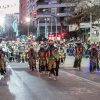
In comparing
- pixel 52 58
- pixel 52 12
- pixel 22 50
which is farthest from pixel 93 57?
pixel 52 12

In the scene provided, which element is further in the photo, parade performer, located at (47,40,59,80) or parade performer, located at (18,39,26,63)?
parade performer, located at (18,39,26,63)

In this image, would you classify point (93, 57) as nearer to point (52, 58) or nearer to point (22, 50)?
point (52, 58)

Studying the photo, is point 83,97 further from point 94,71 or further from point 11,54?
point 11,54

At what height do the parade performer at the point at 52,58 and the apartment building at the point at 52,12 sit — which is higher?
the apartment building at the point at 52,12

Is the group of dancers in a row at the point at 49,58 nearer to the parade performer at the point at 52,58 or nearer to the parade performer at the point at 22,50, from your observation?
the parade performer at the point at 52,58

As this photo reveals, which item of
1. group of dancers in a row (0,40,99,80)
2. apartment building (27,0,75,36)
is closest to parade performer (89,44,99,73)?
group of dancers in a row (0,40,99,80)

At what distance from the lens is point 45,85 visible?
13.3 meters

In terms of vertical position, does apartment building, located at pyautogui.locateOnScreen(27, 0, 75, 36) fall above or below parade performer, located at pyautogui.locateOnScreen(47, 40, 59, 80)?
above

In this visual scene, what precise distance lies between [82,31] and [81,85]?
46.4m

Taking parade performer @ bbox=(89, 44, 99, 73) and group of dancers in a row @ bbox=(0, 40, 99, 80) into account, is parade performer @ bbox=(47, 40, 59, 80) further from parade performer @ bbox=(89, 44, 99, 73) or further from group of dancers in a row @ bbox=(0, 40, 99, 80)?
parade performer @ bbox=(89, 44, 99, 73)

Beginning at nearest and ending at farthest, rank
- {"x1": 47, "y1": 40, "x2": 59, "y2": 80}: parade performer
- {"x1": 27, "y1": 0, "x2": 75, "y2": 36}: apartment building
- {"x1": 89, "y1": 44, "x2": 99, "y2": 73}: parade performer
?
{"x1": 47, "y1": 40, "x2": 59, "y2": 80}: parade performer < {"x1": 89, "y1": 44, "x2": 99, "y2": 73}: parade performer < {"x1": 27, "y1": 0, "x2": 75, "y2": 36}: apartment building

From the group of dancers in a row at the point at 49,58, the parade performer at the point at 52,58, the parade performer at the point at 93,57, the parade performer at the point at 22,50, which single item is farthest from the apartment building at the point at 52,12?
the parade performer at the point at 52,58

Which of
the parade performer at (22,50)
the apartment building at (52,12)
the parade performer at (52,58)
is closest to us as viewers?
the parade performer at (52,58)

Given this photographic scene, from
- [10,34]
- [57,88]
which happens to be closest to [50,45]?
[57,88]
